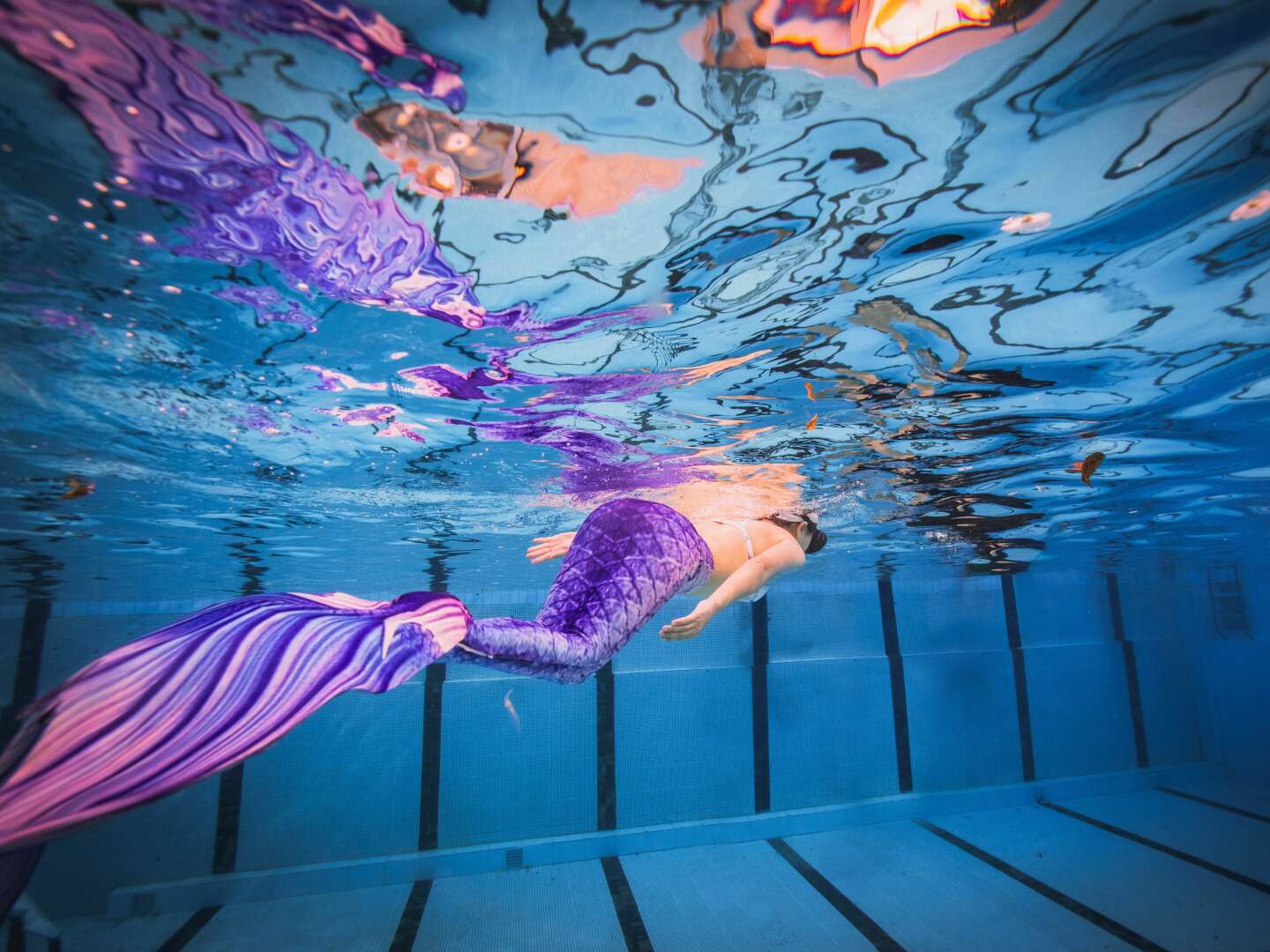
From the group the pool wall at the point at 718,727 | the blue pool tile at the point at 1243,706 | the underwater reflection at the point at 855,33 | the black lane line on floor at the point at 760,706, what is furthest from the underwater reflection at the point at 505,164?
the blue pool tile at the point at 1243,706

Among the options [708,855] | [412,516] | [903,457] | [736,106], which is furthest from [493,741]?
[736,106]

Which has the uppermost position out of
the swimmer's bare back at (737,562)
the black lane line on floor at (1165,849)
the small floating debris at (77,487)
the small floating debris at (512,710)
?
the small floating debris at (77,487)

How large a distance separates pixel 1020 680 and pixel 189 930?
69.1 feet

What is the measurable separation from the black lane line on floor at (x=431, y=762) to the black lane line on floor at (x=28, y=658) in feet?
25.0

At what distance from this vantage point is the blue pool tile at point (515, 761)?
12820mm

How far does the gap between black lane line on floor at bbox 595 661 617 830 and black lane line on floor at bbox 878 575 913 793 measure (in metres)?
7.84

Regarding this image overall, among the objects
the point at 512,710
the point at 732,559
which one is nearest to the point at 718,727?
the point at 512,710

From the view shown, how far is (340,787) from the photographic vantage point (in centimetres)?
1261

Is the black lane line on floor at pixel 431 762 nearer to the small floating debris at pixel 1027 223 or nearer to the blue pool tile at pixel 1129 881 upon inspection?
the blue pool tile at pixel 1129 881

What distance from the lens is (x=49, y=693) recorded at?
5.95 ft

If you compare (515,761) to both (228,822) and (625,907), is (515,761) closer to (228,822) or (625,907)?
(625,907)

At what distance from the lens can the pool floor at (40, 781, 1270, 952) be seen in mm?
8692

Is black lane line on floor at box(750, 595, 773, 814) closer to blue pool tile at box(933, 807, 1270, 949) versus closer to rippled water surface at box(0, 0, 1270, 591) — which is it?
blue pool tile at box(933, 807, 1270, 949)

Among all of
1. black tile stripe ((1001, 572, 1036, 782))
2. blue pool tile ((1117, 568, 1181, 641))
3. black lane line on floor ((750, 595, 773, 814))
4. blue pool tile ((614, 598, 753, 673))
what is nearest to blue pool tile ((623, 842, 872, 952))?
black lane line on floor ((750, 595, 773, 814))
